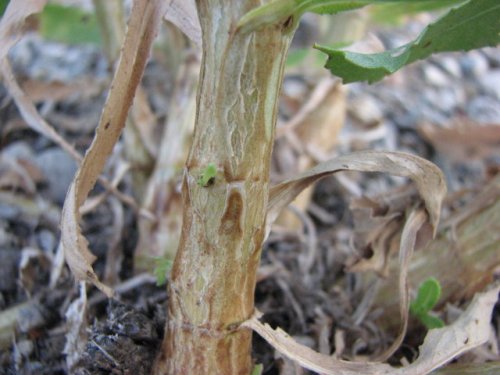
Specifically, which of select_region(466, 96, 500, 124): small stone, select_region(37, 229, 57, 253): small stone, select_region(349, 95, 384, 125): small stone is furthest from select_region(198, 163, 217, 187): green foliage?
select_region(466, 96, 500, 124): small stone

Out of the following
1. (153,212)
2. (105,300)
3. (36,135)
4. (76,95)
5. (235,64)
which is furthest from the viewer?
(76,95)

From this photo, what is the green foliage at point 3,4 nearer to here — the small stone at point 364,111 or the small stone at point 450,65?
the small stone at point 364,111

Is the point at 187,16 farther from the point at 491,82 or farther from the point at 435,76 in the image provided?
the point at 491,82

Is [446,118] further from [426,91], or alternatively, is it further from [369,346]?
[369,346]

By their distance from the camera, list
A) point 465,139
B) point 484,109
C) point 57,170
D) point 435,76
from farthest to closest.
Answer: point 435,76 → point 484,109 → point 465,139 → point 57,170

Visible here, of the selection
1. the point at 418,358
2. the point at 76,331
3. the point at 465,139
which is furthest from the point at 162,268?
the point at 465,139

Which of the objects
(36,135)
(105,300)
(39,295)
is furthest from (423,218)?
(36,135)
